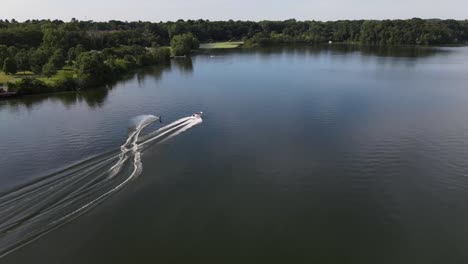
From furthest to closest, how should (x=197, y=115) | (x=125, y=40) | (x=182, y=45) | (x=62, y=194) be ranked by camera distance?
(x=125, y=40) < (x=182, y=45) < (x=197, y=115) < (x=62, y=194)

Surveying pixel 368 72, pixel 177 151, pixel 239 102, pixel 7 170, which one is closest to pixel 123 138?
pixel 177 151

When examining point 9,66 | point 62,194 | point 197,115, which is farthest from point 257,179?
point 9,66

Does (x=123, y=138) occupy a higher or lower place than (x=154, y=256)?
higher

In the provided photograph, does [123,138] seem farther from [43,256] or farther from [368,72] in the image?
[368,72]

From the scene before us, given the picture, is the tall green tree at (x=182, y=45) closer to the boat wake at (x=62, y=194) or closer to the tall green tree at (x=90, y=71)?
the tall green tree at (x=90, y=71)

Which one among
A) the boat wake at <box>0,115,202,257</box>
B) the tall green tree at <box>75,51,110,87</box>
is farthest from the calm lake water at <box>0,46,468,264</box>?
the tall green tree at <box>75,51,110,87</box>

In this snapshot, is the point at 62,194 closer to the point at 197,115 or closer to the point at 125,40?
the point at 197,115

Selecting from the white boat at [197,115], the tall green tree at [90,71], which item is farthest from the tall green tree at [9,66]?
the white boat at [197,115]
